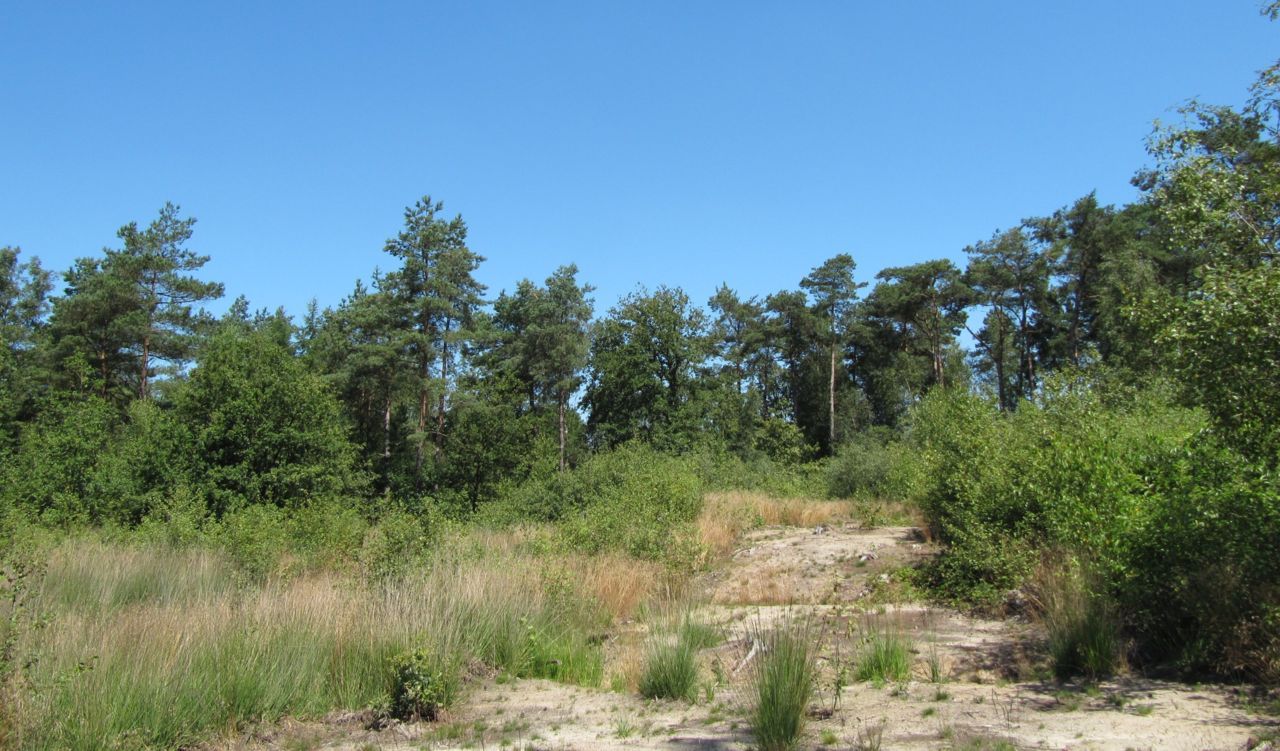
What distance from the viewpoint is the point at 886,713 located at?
6484 millimetres

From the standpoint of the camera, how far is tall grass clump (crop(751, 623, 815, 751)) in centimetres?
564

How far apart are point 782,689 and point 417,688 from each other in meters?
3.28

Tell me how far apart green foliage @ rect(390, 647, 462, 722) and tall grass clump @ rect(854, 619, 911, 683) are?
4.02m

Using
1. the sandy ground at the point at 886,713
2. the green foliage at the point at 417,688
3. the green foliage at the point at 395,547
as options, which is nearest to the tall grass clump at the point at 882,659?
the sandy ground at the point at 886,713

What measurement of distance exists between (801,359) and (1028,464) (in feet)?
150

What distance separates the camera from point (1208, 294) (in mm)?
6227

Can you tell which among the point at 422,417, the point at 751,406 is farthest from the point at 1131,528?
the point at 751,406

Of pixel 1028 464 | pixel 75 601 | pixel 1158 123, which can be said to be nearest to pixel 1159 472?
pixel 1028 464

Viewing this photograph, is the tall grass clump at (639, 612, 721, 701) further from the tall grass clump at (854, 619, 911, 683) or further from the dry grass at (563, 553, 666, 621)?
the dry grass at (563, 553, 666, 621)

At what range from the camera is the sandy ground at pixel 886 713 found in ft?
18.5

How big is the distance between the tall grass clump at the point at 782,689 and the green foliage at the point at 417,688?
2.89 m

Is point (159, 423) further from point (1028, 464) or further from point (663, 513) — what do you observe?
point (1028, 464)

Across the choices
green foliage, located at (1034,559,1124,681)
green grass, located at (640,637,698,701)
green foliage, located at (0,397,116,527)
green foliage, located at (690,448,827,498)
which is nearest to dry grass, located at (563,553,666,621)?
green grass, located at (640,637,698,701)

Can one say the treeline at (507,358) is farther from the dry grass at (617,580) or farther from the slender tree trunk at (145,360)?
the dry grass at (617,580)
